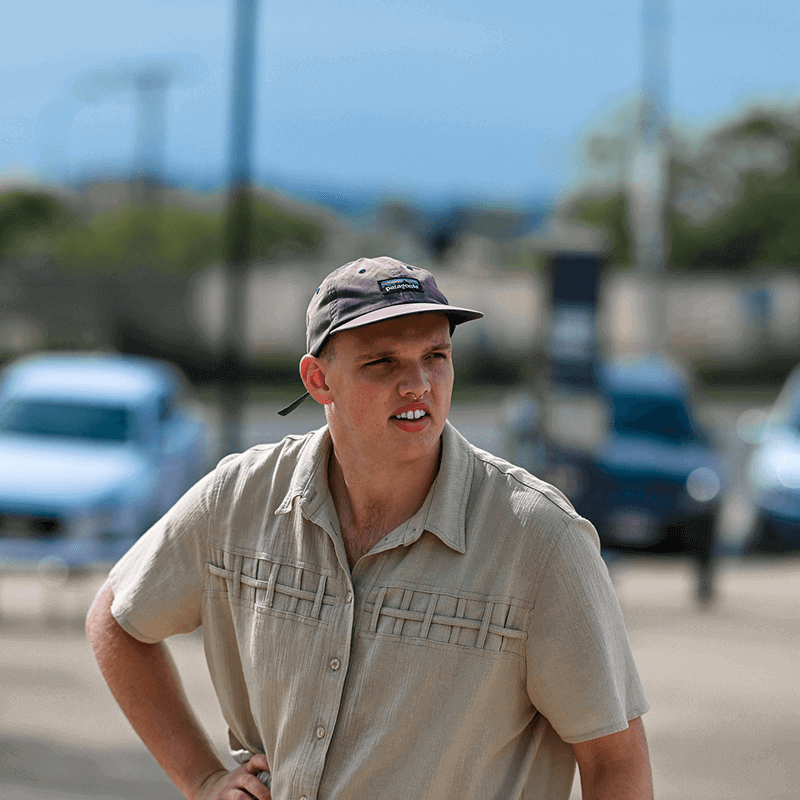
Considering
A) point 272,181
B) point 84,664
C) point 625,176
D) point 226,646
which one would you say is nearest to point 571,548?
point 226,646

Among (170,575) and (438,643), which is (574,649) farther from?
(170,575)

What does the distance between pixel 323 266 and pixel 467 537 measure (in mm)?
8882

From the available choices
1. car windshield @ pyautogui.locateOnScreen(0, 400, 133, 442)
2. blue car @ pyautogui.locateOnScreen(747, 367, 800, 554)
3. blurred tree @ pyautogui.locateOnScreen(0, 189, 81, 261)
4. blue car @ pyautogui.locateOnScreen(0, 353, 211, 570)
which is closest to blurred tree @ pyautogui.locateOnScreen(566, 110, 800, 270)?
blue car @ pyautogui.locateOnScreen(747, 367, 800, 554)

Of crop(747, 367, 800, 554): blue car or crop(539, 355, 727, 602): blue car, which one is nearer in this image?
crop(539, 355, 727, 602): blue car

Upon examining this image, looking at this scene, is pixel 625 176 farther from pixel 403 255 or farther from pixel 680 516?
pixel 680 516

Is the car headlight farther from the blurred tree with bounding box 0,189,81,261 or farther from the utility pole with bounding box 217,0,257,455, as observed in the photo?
the blurred tree with bounding box 0,189,81,261

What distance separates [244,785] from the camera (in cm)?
145

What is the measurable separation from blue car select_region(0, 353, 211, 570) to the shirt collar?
221 inches

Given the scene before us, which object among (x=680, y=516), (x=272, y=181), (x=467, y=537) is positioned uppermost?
(x=272, y=181)

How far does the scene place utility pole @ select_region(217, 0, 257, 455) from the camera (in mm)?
7449

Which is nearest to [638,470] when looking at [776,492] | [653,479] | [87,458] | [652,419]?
[653,479]

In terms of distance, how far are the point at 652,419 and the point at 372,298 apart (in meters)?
6.47

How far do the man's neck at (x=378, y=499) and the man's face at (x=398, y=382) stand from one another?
2 centimetres

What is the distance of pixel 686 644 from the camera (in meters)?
6.40
